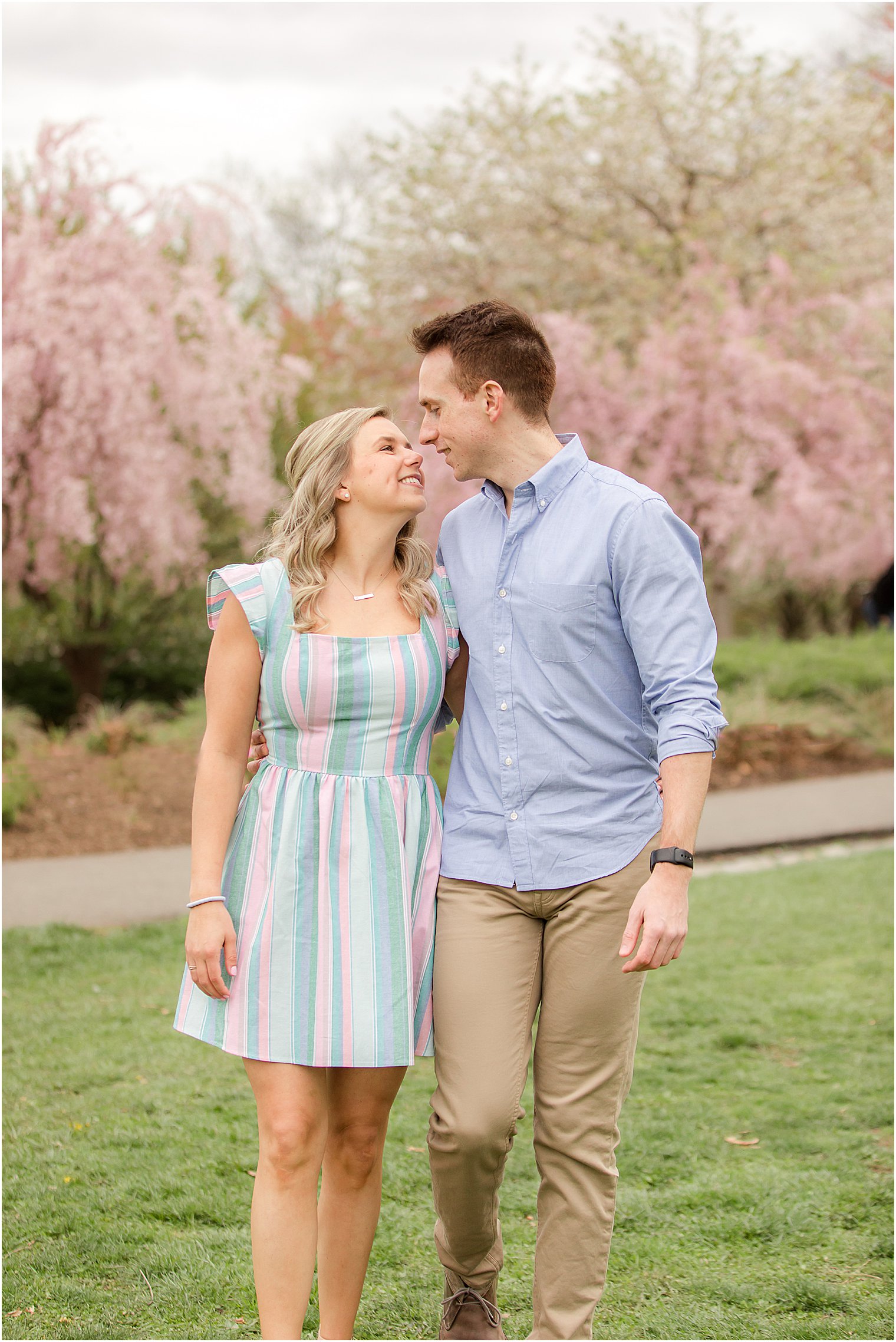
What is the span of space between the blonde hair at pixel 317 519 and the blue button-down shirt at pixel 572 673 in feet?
0.58

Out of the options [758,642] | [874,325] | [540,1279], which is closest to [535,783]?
[540,1279]

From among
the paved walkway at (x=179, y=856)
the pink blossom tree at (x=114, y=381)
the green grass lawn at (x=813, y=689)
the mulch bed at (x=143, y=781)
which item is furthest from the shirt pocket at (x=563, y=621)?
the green grass lawn at (x=813, y=689)

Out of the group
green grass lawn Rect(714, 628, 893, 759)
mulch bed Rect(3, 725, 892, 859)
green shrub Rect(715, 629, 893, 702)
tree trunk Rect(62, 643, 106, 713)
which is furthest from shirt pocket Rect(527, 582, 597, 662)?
tree trunk Rect(62, 643, 106, 713)

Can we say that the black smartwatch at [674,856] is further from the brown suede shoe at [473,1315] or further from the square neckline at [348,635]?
the brown suede shoe at [473,1315]

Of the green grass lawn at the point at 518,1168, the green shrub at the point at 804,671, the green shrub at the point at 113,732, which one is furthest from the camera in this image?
the green shrub at the point at 804,671

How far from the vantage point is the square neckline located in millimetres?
2592

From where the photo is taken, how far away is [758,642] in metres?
15.8

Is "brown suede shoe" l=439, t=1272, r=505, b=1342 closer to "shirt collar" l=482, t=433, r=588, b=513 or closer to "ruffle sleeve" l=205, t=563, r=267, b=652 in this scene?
"ruffle sleeve" l=205, t=563, r=267, b=652

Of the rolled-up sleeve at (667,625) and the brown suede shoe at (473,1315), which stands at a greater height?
the rolled-up sleeve at (667,625)

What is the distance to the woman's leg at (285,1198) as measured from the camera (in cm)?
244

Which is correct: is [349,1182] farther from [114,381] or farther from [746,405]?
[746,405]

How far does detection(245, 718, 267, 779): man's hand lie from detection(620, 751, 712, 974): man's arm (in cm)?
87

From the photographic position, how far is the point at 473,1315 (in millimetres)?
2688

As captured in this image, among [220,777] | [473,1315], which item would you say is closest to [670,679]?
[220,777]
